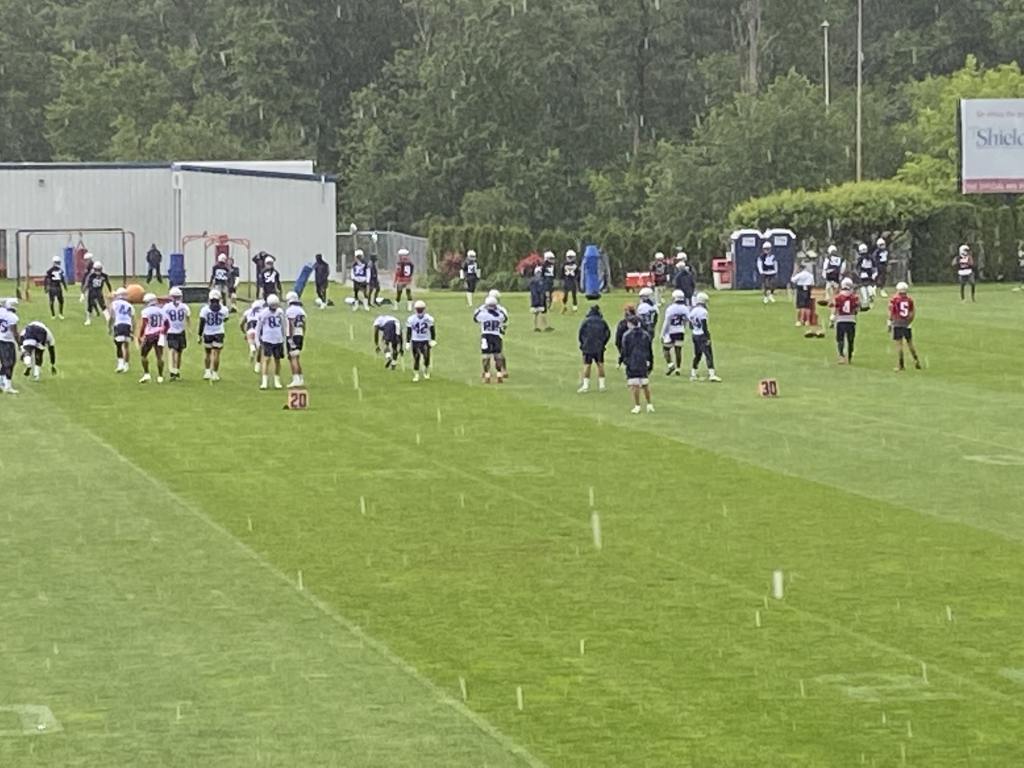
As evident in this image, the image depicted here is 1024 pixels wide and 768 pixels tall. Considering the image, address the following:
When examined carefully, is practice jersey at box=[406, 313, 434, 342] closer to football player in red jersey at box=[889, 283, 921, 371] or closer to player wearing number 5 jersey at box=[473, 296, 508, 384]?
player wearing number 5 jersey at box=[473, 296, 508, 384]

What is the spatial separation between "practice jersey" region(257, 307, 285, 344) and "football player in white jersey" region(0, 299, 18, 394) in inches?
157

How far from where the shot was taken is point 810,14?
106938 millimetres

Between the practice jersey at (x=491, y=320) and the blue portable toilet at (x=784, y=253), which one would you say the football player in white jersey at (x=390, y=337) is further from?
the blue portable toilet at (x=784, y=253)

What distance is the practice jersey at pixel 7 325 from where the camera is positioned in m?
36.7

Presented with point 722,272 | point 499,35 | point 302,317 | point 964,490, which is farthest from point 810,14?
point 964,490

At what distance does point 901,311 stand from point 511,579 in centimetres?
2219

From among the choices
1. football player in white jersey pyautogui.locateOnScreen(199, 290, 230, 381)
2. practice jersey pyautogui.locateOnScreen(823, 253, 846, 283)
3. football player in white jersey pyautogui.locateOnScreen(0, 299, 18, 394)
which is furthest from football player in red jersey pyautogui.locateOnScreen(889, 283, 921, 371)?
football player in white jersey pyautogui.locateOnScreen(0, 299, 18, 394)

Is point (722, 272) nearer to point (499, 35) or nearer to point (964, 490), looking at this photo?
Answer: point (499, 35)

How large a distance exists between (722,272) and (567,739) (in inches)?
2210

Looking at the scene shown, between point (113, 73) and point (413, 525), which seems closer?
point (413, 525)

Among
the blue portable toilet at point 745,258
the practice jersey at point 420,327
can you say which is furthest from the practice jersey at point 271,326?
the blue portable toilet at point 745,258

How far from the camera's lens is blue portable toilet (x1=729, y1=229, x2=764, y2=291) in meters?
68.4

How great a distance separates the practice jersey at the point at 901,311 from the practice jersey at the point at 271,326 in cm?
1110

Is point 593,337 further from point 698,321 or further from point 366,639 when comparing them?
point 366,639
